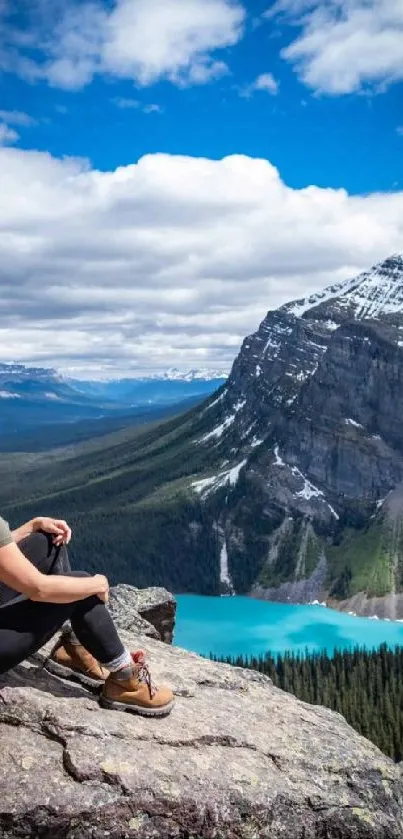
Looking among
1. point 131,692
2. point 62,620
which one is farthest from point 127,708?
point 62,620

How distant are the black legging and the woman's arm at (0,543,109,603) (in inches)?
18.7

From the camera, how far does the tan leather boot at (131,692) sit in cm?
1425

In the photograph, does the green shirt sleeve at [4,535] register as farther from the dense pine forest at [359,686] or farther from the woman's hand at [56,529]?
the dense pine forest at [359,686]

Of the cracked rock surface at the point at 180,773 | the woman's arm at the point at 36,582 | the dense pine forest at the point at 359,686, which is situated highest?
the woman's arm at the point at 36,582

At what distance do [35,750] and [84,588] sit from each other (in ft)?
9.67

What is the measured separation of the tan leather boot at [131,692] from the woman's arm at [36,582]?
6.95 ft

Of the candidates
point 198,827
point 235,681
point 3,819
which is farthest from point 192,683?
point 3,819

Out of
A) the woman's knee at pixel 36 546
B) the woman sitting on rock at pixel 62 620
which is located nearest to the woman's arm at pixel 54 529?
the woman sitting on rock at pixel 62 620

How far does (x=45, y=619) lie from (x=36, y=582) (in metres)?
1.19

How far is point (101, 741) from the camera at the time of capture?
13.1 m

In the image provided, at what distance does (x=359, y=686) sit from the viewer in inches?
4692

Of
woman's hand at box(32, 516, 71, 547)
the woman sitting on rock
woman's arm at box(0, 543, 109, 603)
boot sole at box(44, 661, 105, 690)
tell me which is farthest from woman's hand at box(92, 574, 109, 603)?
boot sole at box(44, 661, 105, 690)

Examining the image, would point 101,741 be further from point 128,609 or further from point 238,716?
point 128,609

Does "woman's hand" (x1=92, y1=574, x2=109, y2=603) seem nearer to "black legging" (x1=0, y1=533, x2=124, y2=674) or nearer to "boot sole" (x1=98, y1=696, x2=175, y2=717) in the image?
"black legging" (x1=0, y1=533, x2=124, y2=674)
